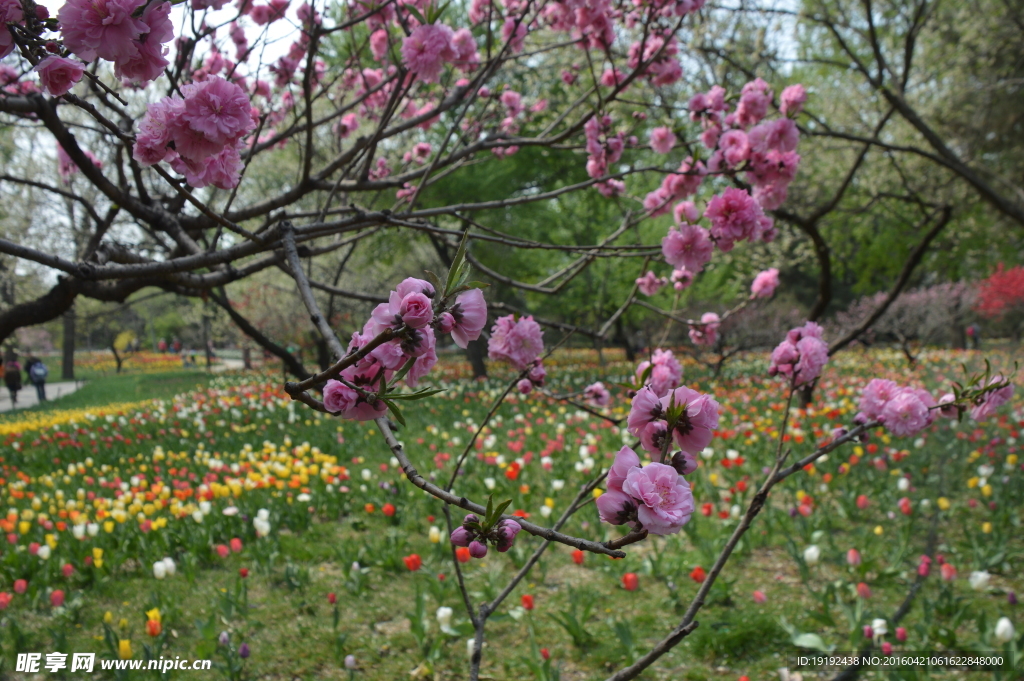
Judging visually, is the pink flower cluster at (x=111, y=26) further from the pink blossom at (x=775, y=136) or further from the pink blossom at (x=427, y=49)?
the pink blossom at (x=775, y=136)

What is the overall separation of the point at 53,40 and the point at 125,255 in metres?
0.80

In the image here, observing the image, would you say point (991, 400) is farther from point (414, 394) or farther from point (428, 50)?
point (428, 50)

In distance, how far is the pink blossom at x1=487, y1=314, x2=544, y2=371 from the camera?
1.79m

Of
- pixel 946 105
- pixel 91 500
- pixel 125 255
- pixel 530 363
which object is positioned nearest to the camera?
pixel 125 255

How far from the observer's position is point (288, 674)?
2.42 m

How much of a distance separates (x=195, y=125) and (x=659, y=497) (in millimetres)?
969

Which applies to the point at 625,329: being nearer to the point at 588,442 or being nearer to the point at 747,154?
the point at 588,442

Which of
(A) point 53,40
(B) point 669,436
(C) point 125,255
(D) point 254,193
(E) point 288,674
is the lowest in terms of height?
(E) point 288,674

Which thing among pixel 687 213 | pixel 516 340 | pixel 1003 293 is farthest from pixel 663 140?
pixel 1003 293

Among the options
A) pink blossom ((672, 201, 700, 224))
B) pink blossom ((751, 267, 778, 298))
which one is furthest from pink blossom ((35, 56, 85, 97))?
pink blossom ((751, 267, 778, 298))

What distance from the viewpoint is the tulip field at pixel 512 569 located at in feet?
8.10

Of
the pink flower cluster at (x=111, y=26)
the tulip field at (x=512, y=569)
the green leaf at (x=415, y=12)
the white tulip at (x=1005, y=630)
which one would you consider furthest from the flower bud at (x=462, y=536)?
the white tulip at (x=1005, y=630)

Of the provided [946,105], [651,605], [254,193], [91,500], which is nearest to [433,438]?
[91,500]

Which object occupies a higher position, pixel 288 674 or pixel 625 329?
pixel 625 329
